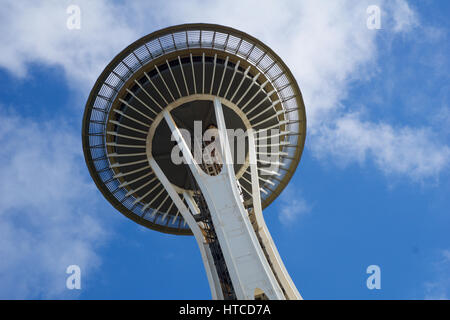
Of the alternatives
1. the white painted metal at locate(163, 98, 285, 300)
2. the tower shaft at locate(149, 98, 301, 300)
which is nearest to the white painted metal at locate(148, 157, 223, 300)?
the tower shaft at locate(149, 98, 301, 300)

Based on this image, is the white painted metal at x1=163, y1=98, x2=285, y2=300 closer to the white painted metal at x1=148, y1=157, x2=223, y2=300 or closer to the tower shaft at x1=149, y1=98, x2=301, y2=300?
the tower shaft at x1=149, y1=98, x2=301, y2=300

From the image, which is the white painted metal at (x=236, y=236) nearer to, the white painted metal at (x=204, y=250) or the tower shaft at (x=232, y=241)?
the tower shaft at (x=232, y=241)

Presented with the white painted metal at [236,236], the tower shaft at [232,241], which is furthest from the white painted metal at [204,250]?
the white painted metal at [236,236]

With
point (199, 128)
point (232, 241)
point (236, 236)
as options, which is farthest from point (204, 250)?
point (199, 128)

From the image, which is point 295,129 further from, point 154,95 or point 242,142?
point 154,95

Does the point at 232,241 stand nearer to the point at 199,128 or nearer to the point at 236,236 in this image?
the point at 236,236

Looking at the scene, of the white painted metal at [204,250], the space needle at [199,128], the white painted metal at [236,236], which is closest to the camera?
the white painted metal at [236,236]

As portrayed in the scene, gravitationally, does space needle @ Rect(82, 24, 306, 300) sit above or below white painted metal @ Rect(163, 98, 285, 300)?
above

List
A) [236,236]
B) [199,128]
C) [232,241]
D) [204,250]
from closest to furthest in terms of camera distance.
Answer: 1. [232,241]
2. [236,236]
3. [204,250]
4. [199,128]
